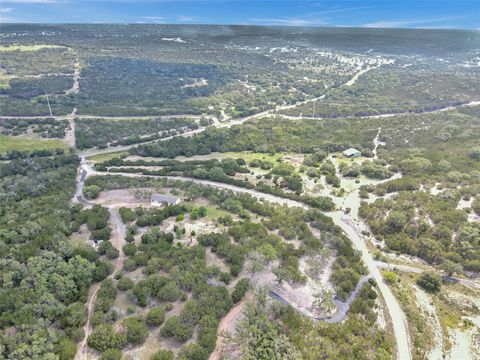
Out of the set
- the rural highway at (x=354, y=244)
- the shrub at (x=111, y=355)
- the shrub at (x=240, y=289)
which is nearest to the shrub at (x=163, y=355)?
the shrub at (x=111, y=355)

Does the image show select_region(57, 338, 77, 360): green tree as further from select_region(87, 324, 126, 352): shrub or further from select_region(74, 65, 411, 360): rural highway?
select_region(87, 324, 126, 352): shrub

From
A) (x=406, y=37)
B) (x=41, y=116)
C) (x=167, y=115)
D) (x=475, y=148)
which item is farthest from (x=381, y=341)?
(x=406, y=37)

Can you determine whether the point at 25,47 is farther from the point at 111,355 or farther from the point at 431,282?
the point at 431,282

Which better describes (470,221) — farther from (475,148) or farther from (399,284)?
(475,148)

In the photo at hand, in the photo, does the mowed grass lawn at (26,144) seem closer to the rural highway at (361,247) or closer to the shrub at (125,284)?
the rural highway at (361,247)

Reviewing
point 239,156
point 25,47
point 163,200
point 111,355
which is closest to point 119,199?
point 163,200
